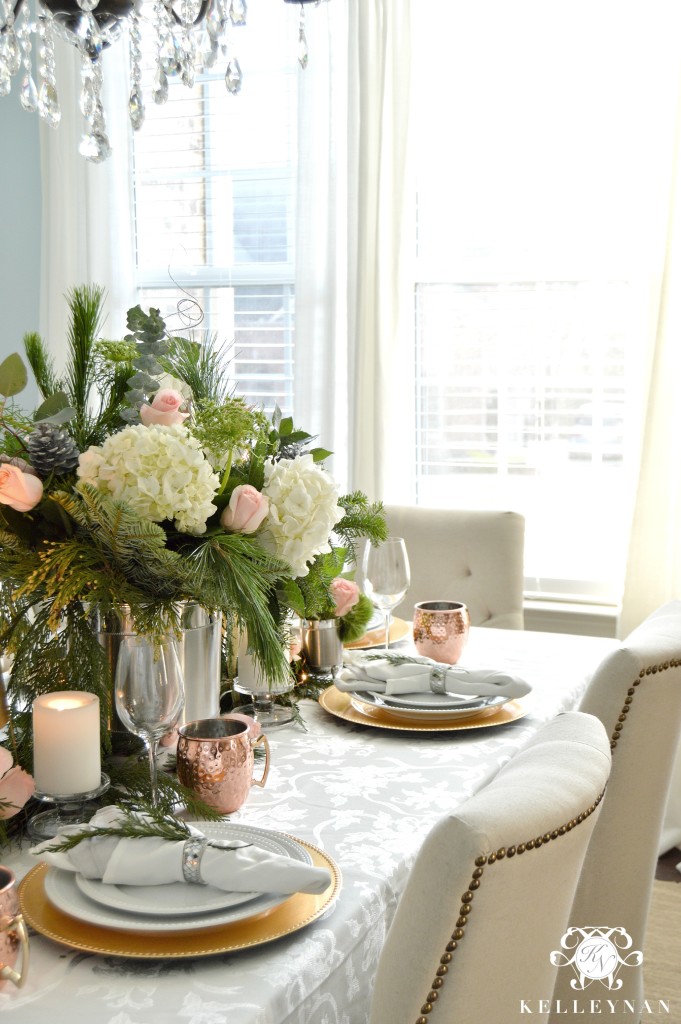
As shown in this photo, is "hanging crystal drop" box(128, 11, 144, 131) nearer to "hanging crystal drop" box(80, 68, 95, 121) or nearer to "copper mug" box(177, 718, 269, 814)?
"hanging crystal drop" box(80, 68, 95, 121)

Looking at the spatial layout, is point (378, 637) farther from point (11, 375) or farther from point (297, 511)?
point (11, 375)

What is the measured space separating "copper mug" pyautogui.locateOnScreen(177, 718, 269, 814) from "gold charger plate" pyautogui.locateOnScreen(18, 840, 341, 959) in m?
0.23

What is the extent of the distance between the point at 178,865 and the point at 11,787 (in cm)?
24

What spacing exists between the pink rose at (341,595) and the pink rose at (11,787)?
0.70 meters

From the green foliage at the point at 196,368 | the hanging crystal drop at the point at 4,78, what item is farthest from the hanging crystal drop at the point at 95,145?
the green foliage at the point at 196,368

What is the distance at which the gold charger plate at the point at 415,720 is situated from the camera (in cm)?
152

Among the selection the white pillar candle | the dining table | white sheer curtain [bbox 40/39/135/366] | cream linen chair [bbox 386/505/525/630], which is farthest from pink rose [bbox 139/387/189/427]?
white sheer curtain [bbox 40/39/135/366]

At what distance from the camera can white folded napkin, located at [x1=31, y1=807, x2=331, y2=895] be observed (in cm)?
97

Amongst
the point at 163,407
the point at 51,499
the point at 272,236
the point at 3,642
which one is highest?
the point at 272,236

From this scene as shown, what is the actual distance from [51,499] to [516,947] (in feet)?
2.28

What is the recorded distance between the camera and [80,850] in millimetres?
1022

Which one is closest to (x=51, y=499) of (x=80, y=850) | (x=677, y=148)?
(x=80, y=850)

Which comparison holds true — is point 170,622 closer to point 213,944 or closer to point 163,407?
point 163,407
